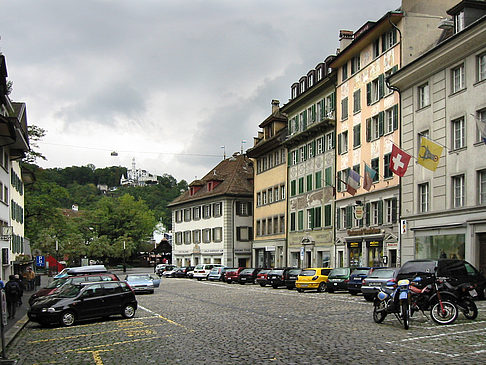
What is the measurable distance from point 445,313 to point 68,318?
11.8 metres

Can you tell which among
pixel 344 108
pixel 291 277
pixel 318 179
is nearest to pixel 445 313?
pixel 291 277

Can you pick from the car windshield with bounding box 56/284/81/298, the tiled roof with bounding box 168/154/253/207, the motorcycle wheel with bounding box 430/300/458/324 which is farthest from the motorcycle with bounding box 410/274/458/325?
the tiled roof with bounding box 168/154/253/207

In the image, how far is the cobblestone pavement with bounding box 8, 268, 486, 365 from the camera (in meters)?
13.4

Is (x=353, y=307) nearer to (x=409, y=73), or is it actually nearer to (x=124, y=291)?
(x=124, y=291)

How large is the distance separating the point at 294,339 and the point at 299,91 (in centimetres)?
4711

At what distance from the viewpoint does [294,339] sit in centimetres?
1595

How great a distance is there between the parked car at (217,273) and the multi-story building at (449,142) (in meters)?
24.2

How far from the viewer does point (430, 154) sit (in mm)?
31234

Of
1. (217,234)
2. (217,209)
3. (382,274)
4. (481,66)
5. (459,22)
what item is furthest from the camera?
(217,209)

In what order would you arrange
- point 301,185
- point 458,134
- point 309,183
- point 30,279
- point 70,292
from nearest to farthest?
1. point 70,292
2. point 458,134
3. point 30,279
4. point 309,183
5. point 301,185

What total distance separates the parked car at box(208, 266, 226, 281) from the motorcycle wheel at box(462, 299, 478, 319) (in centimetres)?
4230

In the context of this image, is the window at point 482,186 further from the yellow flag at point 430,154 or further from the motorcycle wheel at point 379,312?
the motorcycle wheel at point 379,312

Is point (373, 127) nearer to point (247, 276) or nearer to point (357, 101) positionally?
point (357, 101)

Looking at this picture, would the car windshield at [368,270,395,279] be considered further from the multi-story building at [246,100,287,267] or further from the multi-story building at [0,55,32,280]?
the multi-story building at [246,100,287,267]
